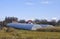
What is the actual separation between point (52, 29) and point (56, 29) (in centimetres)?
75

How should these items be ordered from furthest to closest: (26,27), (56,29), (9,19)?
1. (9,19)
2. (26,27)
3. (56,29)

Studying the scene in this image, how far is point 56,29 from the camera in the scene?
33.1 meters

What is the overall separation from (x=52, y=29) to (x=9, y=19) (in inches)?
2216

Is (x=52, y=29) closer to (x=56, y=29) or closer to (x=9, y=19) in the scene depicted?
(x=56, y=29)

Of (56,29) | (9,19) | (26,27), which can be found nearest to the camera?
(56,29)

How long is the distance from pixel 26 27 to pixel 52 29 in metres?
13.0

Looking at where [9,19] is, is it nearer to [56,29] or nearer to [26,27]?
[26,27]

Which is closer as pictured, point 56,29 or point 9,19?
point 56,29

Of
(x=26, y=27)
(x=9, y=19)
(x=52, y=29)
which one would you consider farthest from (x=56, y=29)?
(x=9, y=19)

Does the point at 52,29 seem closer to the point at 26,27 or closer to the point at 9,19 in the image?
the point at 26,27

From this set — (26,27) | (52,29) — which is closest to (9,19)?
(26,27)

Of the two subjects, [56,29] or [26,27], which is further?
[26,27]

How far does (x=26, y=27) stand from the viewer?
148 ft

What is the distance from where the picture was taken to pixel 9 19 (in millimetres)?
87625
